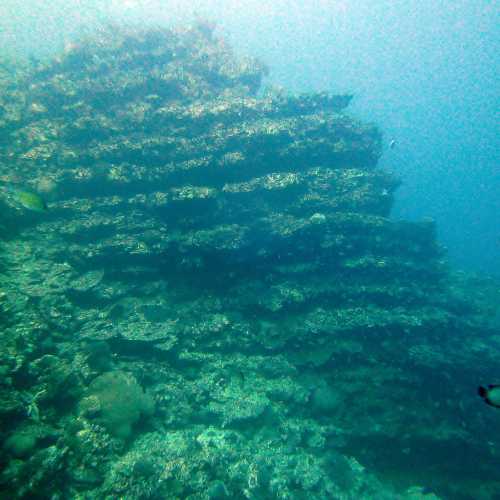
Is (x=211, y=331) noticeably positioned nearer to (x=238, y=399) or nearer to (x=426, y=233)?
(x=238, y=399)

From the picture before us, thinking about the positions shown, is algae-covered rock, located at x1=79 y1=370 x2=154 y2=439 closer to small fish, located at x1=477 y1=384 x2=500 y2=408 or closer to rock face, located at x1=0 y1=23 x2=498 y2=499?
rock face, located at x1=0 y1=23 x2=498 y2=499

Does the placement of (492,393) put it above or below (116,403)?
above

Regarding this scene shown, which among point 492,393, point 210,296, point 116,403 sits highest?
point 210,296

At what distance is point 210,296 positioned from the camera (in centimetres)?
1061

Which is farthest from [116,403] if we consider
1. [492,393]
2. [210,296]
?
[492,393]

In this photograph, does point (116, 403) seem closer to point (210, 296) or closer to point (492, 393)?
point (210, 296)

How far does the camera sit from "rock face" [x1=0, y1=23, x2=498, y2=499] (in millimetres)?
6574

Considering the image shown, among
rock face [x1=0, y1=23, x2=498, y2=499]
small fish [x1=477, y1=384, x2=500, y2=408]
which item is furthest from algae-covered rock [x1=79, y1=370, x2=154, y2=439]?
small fish [x1=477, y1=384, x2=500, y2=408]

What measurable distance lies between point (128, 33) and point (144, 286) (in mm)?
17490

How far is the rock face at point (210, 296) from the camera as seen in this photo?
6574 mm

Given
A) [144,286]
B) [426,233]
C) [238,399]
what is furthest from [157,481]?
[426,233]

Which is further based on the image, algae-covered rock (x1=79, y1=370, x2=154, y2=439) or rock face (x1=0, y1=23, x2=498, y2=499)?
rock face (x1=0, y1=23, x2=498, y2=499)

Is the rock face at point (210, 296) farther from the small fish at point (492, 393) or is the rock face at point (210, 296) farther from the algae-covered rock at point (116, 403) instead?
the small fish at point (492, 393)

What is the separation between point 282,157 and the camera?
13555 mm
